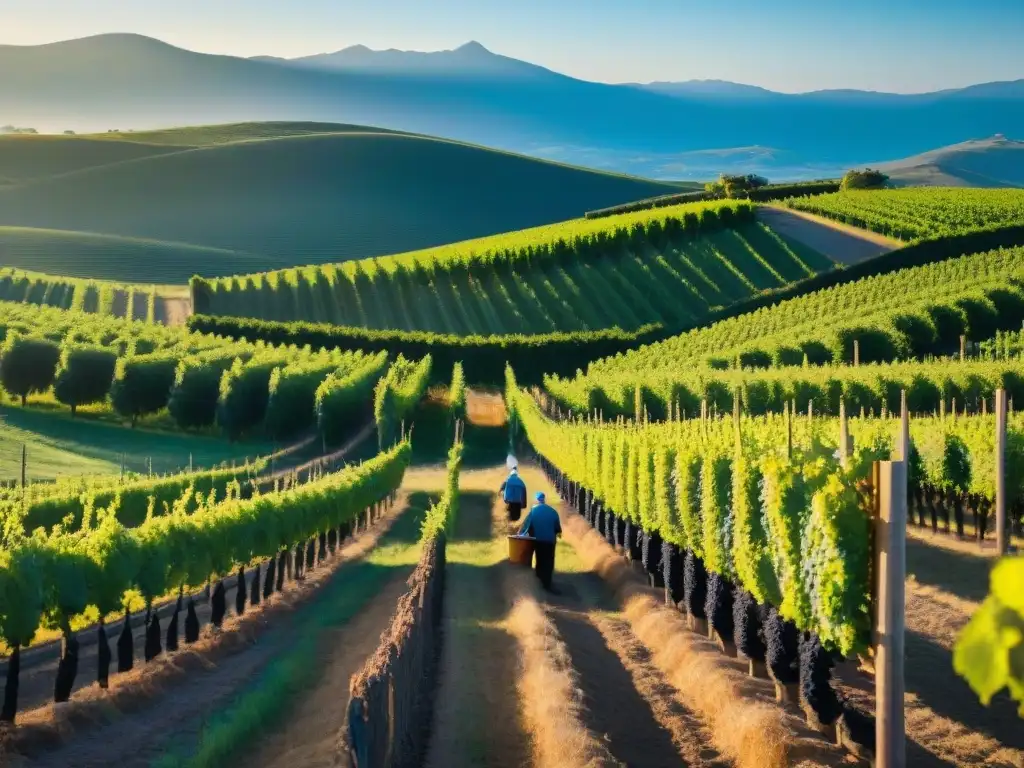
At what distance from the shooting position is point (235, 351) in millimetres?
66938

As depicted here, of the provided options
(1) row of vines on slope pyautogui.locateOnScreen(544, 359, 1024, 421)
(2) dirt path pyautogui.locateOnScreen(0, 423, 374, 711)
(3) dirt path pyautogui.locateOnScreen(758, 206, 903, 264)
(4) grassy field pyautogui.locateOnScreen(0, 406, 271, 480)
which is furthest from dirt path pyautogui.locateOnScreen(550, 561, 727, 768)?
(3) dirt path pyautogui.locateOnScreen(758, 206, 903, 264)

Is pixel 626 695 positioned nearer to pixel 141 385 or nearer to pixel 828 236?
pixel 141 385

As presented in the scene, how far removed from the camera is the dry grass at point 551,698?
13.1m

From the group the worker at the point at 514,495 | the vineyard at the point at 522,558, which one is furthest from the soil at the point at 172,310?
the worker at the point at 514,495

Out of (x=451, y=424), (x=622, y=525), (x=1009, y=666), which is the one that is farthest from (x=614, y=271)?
(x=1009, y=666)

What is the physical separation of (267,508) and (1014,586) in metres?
24.1

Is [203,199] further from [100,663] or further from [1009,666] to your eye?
[1009,666]

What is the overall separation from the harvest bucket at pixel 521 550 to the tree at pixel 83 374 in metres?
41.7

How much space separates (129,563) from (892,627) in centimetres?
1272

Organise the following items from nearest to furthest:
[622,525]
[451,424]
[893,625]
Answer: [893,625] → [622,525] → [451,424]

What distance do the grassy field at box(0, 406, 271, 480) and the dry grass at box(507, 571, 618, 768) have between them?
31.0 meters

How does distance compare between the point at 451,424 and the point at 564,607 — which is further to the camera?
the point at 451,424

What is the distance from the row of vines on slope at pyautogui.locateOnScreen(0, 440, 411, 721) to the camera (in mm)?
17516

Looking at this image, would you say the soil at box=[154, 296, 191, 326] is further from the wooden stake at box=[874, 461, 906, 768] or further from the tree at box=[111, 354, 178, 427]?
the wooden stake at box=[874, 461, 906, 768]
